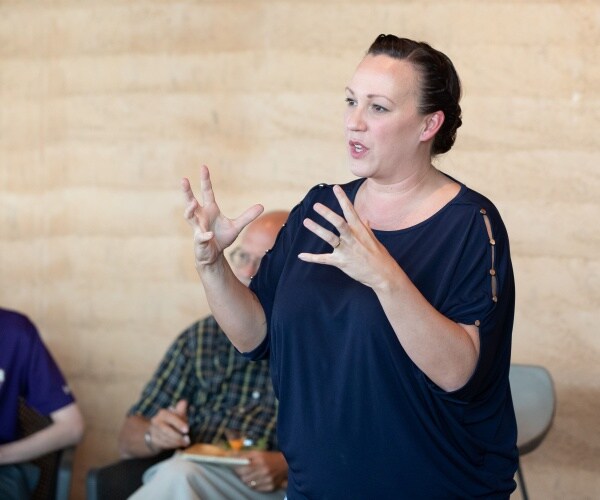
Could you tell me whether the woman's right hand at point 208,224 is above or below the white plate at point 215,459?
above

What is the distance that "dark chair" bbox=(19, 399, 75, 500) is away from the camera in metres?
2.93

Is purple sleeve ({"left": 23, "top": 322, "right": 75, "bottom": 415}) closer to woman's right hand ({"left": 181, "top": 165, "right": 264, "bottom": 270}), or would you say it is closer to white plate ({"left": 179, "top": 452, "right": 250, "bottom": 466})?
white plate ({"left": 179, "top": 452, "right": 250, "bottom": 466})

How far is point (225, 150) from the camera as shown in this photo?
381 cm

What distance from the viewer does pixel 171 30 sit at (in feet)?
12.6

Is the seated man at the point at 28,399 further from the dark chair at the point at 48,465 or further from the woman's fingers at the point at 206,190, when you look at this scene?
the woman's fingers at the point at 206,190

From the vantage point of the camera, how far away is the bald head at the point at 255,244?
3.10m

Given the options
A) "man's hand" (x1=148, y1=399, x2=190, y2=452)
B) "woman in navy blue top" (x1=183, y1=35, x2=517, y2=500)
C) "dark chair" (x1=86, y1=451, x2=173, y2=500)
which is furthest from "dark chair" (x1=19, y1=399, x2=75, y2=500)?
"woman in navy blue top" (x1=183, y1=35, x2=517, y2=500)

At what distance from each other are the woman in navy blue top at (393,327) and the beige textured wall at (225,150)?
156cm

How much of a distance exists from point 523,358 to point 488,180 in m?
0.65

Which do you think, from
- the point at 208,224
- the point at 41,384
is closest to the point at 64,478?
the point at 41,384

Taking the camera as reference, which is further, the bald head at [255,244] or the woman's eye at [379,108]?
the bald head at [255,244]

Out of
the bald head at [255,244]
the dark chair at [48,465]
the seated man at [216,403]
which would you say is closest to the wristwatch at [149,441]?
the seated man at [216,403]

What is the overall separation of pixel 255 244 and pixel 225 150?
81 cm

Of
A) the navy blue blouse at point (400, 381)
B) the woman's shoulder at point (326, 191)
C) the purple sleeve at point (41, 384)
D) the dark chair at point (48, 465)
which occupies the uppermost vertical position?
the woman's shoulder at point (326, 191)
